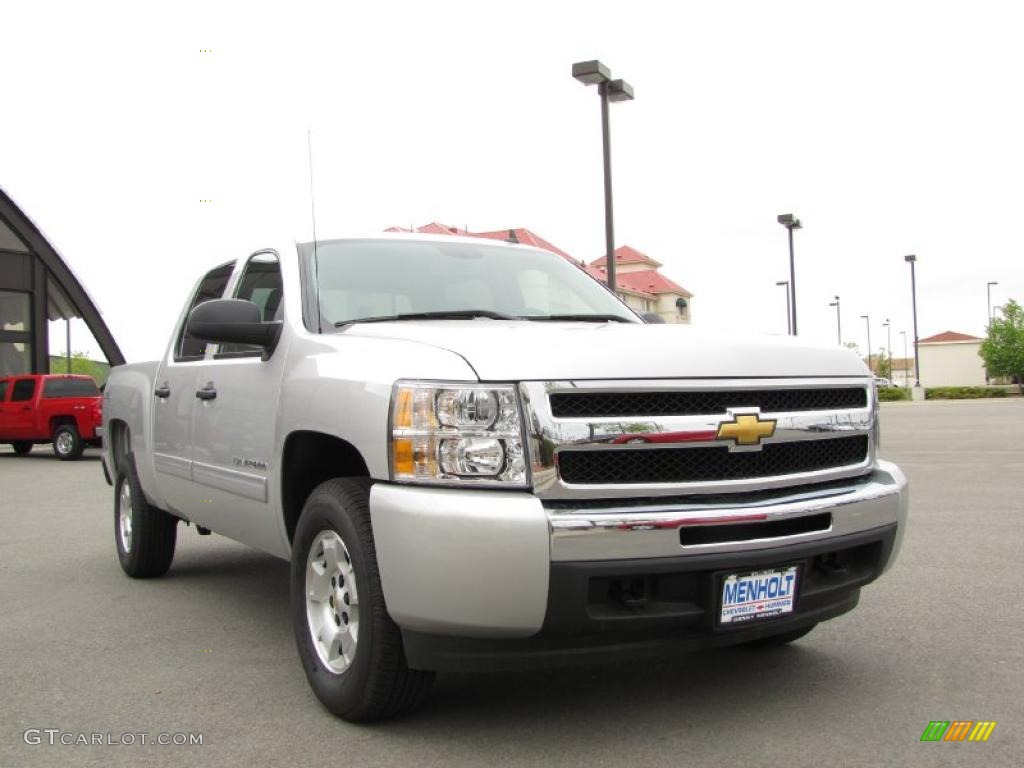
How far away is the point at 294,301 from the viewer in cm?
455

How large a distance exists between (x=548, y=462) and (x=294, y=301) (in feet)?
5.96

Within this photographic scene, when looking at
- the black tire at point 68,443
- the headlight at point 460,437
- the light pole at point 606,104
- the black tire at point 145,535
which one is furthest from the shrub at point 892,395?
the headlight at point 460,437

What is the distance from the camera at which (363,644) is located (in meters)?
3.48

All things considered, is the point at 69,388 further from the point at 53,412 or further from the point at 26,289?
the point at 26,289

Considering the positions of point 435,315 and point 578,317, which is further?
point 578,317

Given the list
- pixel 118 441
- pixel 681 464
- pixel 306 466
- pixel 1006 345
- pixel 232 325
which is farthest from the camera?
pixel 1006 345

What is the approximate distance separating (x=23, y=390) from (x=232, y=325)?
18.9m

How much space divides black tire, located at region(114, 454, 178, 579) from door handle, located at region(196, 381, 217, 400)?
1.54 m

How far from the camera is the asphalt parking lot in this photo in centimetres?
342

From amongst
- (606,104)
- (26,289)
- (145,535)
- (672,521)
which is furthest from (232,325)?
(26,289)

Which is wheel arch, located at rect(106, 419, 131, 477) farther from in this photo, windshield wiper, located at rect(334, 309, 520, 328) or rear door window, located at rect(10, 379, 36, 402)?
rear door window, located at rect(10, 379, 36, 402)

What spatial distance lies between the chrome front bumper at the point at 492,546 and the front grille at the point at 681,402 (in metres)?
0.30

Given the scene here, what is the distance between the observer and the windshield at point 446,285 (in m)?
4.59

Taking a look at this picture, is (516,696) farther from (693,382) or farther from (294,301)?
(294,301)
